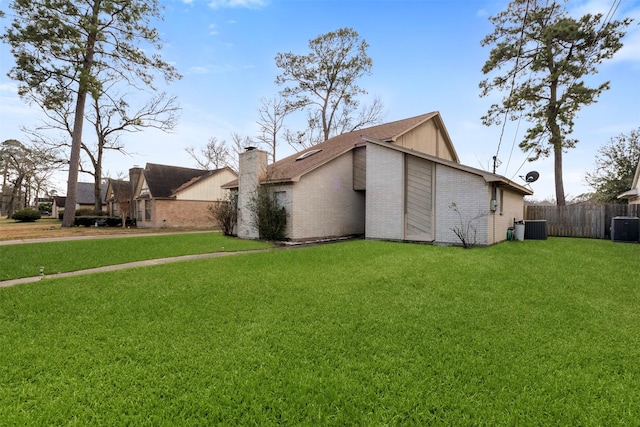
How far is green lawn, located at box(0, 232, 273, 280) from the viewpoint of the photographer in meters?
7.82

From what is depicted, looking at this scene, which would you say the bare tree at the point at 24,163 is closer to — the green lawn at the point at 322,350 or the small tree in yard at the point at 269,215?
the small tree in yard at the point at 269,215

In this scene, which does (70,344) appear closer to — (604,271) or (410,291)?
(410,291)

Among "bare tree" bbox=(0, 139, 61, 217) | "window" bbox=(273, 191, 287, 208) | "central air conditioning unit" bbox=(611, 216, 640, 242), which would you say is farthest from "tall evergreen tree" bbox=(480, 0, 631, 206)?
"bare tree" bbox=(0, 139, 61, 217)

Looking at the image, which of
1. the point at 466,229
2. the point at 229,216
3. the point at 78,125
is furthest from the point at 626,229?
the point at 78,125

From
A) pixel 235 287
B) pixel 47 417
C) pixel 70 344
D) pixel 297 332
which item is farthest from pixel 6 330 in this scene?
pixel 297 332

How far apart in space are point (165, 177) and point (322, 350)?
27309 millimetres

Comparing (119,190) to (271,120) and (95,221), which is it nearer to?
(95,221)

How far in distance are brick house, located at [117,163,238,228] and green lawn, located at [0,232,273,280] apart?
12788 millimetres

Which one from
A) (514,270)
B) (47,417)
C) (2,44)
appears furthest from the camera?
(2,44)

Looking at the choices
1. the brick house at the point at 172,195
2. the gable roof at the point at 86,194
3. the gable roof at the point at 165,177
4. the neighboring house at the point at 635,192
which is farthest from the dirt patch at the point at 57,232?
the neighboring house at the point at 635,192

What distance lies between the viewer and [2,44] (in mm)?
18969

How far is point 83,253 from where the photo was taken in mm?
9961

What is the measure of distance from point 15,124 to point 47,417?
32015mm

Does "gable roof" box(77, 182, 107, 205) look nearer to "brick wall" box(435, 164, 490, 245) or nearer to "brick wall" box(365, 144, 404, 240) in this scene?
"brick wall" box(365, 144, 404, 240)
